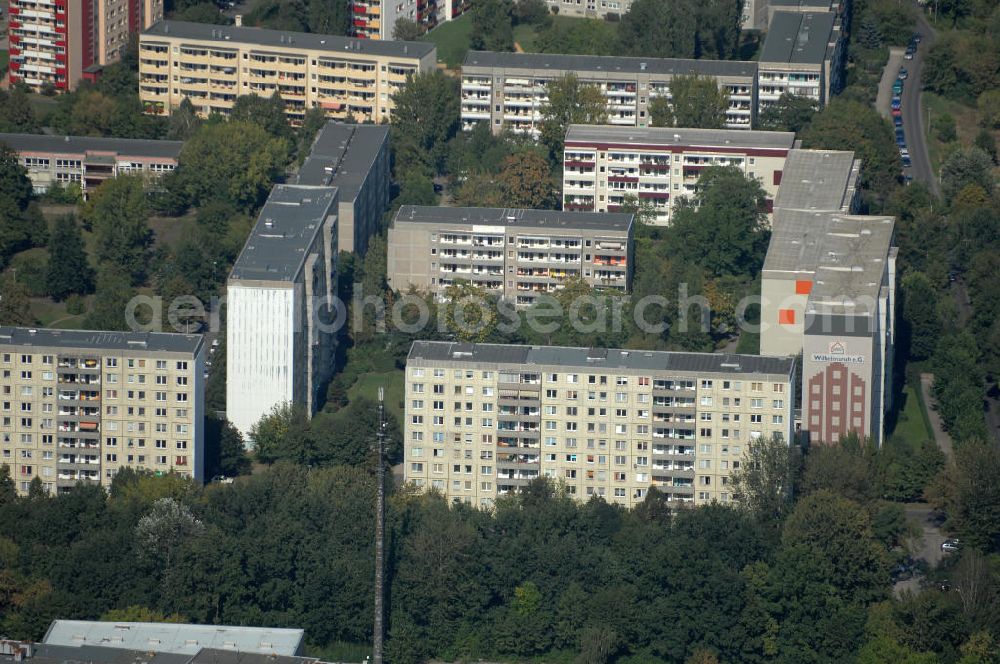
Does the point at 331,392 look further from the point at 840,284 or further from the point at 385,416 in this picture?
the point at 840,284

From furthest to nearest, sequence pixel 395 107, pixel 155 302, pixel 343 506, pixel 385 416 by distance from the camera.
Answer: pixel 395 107
pixel 155 302
pixel 385 416
pixel 343 506

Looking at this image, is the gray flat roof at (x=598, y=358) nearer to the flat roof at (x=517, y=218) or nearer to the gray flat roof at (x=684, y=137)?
the flat roof at (x=517, y=218)

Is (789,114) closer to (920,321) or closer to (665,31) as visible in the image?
(665,31)

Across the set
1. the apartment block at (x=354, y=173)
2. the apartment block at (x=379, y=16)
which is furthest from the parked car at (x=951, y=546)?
the apartment block at (x=379, y=16)

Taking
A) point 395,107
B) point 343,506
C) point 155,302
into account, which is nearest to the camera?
point 343,506

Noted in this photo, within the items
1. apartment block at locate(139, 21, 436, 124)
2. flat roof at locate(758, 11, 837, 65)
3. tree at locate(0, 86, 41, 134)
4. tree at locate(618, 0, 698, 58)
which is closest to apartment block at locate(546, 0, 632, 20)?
tree at locate(618, 0, 698, 58)

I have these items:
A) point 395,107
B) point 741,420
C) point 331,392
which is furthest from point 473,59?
point 741,420

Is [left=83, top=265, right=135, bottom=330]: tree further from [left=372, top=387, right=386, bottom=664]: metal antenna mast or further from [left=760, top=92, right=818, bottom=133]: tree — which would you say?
[left=760, top=92, right=818, bottom=133]: tree
